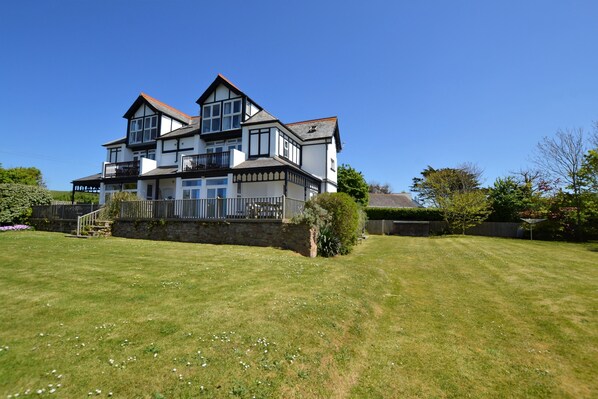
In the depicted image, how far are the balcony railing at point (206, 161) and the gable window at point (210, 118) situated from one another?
3.12 metres

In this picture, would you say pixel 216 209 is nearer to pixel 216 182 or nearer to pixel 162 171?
pixel 216 182

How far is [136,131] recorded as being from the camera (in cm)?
3088

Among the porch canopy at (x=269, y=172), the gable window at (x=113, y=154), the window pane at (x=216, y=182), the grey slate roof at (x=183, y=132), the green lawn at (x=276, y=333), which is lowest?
the green lawn at (x=276, y=333)

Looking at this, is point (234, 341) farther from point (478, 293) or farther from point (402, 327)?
point (478, 293)

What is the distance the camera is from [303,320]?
21.5 feet

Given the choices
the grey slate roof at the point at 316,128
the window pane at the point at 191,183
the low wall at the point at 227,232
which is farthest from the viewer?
the grey slate roof at the point at 316,128

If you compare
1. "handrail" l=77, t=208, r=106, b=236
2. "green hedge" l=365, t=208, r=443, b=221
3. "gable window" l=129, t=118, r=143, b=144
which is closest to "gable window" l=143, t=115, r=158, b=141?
"gable window" l=129, t=118, r=143, b=144

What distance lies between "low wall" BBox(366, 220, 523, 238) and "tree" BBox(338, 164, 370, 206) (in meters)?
3.46

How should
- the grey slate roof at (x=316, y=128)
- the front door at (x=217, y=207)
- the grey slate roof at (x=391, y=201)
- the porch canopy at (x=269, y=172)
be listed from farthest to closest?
the grey slate roof at (x=391, y=201) → the grey slate roof at (x=316, y=128) → the porch canopy at (x=269, y=172) → the front door at (x=217, y=207)

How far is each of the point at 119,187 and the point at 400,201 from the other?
49978 mm

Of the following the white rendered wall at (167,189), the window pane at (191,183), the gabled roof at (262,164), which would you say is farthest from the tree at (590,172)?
the white rendered wall at (167,189)

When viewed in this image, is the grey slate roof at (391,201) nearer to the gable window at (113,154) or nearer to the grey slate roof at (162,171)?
the grey slate roof at (162,171)

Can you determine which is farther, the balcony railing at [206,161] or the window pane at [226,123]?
the window pane at [226,123]

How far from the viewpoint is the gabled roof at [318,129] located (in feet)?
91.5
